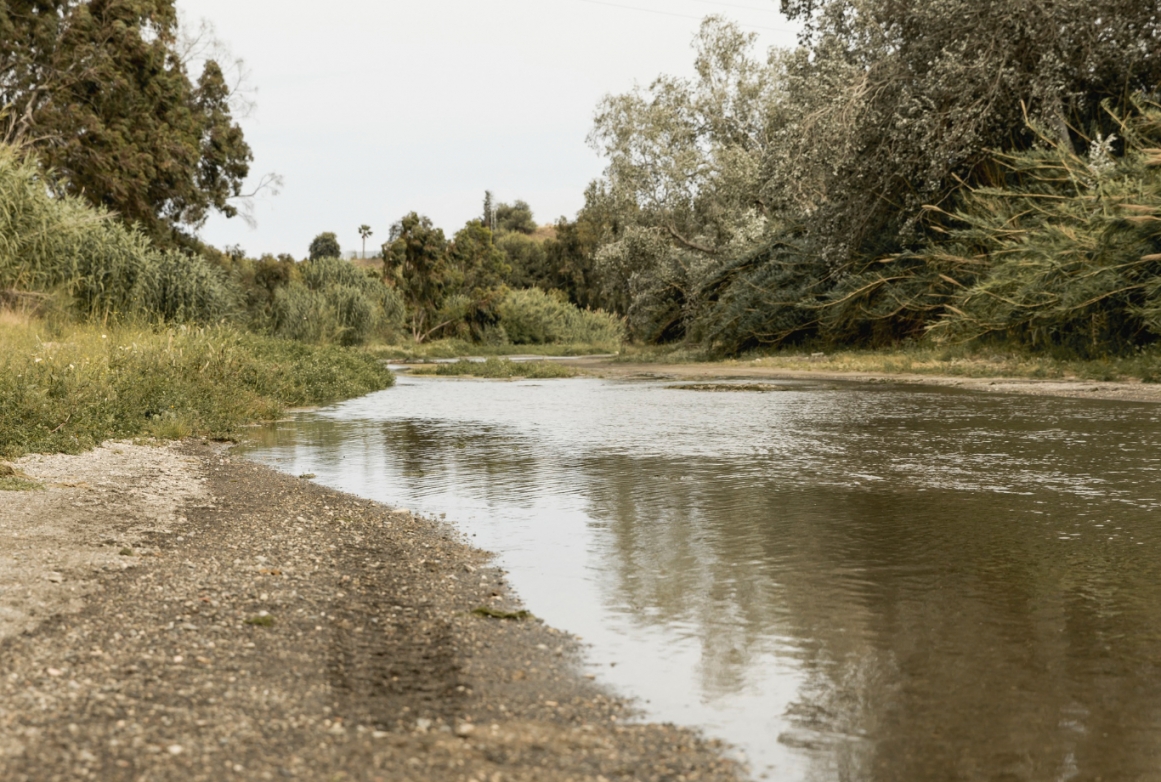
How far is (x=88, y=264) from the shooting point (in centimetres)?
2052

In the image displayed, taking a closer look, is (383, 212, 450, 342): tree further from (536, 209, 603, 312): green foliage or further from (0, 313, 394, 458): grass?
(0, 313, 394, 458): grass

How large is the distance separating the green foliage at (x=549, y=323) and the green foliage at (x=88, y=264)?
35.2 m

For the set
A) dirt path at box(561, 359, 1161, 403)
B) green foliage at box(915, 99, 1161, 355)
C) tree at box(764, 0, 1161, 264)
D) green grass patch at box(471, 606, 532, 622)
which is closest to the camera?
green grass patch at box(471, 606, 532, 622)

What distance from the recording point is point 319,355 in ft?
82.8

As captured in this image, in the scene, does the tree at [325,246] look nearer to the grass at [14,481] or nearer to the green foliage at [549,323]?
the green foliage at [549,323]

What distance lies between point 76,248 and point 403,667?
1810cm

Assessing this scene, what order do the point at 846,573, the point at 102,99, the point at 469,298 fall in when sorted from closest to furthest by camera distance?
the point at 846,573 → the point at 102,99 → the point at 469,298

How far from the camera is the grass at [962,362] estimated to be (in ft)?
70.6

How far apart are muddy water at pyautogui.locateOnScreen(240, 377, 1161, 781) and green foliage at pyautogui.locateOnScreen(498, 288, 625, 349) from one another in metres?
45.6

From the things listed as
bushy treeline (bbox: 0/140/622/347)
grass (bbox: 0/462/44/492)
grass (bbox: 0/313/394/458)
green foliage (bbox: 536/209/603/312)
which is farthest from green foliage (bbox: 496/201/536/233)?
grass (bbox: 0/462/44/492)

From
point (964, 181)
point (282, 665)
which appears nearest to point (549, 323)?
point (964, 181)

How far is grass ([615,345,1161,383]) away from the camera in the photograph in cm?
2152

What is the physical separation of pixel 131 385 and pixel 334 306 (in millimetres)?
28654

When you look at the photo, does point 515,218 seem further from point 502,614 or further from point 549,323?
point 502,614
